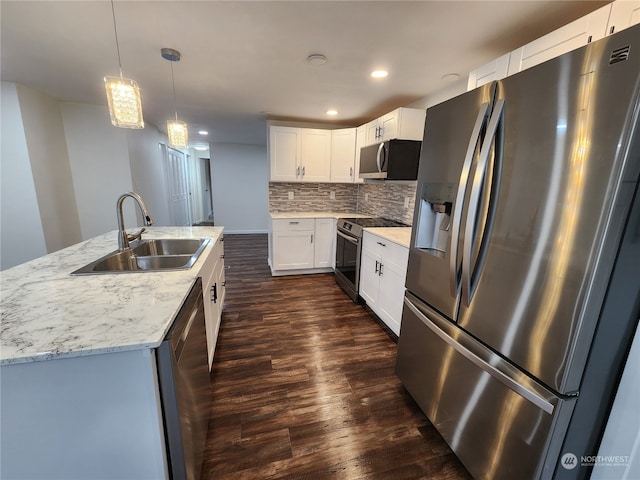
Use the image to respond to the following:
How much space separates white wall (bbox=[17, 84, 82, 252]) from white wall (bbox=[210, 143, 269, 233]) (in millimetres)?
3005

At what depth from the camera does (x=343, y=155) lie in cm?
382

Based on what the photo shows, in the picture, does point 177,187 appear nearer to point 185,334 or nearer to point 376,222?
point 376,222

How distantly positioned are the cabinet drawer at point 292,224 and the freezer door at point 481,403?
2214 millimetres

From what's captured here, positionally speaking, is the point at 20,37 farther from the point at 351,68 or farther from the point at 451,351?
the point at 451,351

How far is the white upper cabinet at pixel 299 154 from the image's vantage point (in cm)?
368

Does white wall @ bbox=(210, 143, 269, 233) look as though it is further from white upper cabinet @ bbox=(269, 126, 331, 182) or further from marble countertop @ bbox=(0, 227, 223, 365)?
marble countertop @ bbox=(0, 227, 223, 365)

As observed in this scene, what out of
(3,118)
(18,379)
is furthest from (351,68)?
(3,118)

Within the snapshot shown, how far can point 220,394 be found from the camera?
1721mm

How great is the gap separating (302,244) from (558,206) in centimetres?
304

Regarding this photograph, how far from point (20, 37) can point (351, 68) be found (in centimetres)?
235

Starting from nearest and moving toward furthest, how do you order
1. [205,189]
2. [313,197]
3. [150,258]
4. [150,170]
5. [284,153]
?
[150,258] → [284,153] → [313,197] → [150,170] → [205,189]

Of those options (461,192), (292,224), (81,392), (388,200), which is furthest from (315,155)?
(81,392)

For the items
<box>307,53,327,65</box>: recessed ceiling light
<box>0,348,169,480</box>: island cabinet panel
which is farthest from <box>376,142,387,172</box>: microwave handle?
<box>0,348,169,480</box>: island cabinet panel

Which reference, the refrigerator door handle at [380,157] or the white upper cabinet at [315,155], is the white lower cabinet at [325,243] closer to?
the white upper cabinet at [315,155]
